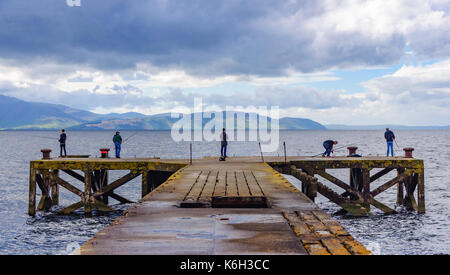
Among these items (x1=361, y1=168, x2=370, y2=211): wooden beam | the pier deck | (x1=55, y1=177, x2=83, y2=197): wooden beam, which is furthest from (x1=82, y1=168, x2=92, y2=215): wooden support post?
(x1=361, y1=168, x2=370, y2=211): wooden beam

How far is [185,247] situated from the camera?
5855 mm

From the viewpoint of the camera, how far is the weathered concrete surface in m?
5.75

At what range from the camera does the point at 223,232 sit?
6.75m

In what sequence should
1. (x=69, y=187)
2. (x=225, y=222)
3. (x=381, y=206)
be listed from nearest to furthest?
(x=225, y=222) → (x=381, y=206) → (x=69, y=187)

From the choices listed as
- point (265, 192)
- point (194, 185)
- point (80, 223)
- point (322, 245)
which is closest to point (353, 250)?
point (322, 245)

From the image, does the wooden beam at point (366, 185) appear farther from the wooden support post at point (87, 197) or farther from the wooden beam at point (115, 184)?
the wooden support post at point (87, 197)

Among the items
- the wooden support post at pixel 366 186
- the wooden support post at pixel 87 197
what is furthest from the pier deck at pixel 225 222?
the wooden support post at pixel 87 197

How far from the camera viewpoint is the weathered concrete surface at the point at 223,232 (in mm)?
5750

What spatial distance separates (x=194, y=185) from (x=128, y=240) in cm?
695

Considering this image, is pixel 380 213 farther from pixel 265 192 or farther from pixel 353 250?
pixel 353 250

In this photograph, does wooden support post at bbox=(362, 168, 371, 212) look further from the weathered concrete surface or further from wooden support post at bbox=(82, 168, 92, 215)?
wooden support post at bbox=(82, 168, 92, 215)

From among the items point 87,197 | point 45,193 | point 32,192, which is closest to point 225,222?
point 87,197

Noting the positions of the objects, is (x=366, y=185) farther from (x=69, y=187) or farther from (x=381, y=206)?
(x=69, y=187)

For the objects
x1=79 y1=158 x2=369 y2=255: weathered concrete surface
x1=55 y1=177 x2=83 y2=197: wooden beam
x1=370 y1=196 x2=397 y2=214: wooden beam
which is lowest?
x1=370 y1=196 x2=397 y2=214: wooden beam
